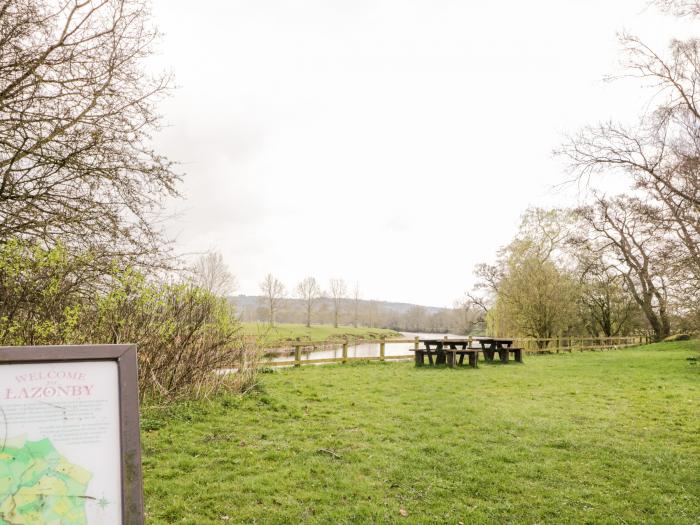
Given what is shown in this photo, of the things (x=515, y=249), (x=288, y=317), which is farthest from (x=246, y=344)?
(x=288, y=317)

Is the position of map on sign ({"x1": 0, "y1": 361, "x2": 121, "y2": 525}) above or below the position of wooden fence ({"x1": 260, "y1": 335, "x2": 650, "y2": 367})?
above

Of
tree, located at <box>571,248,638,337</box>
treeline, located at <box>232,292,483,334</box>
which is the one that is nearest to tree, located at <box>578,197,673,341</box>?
tree, located at <box>571,248,638,337</box>

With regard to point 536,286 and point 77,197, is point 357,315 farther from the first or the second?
point 77,197

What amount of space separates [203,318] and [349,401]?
10.4ft

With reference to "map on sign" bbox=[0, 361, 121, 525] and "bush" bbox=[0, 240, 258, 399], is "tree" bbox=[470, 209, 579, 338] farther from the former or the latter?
"map on sign" bbox=[0, 361, 121, 525]

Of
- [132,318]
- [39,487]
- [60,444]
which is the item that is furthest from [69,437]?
[132,318]

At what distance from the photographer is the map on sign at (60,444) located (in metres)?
1.83

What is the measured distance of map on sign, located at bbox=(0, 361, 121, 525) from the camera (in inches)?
72.2

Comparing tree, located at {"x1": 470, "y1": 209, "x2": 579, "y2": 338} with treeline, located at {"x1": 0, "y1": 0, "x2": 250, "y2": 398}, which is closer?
treeline, located at {"x1": 0, "y1": 0, "x2": 250, "y2": 398}

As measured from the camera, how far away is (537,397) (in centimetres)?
942

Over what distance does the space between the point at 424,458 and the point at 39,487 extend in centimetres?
425

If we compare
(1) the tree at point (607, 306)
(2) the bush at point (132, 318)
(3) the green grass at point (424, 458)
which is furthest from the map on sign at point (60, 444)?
(1) the tree at point (607, 306)

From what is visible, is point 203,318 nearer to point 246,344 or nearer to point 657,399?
point 246,344

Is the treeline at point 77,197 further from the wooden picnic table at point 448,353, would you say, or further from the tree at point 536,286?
the tree at point 536,286
